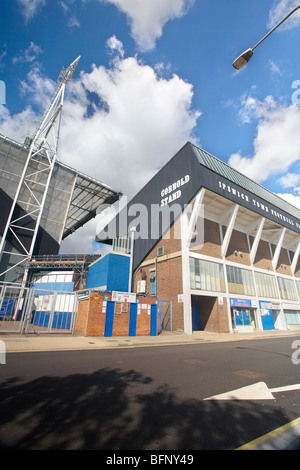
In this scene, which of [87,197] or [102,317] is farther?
[87,197]

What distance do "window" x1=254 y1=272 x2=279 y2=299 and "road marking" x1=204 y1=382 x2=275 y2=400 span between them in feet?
89.9

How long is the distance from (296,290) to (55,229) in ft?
139

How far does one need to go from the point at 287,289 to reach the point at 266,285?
6659 millimetres

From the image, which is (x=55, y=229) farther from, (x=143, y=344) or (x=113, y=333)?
(x=143, y=344)

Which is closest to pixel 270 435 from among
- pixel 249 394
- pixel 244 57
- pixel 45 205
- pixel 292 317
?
pixel 249 394

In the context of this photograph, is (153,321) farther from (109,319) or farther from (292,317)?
(292,317)

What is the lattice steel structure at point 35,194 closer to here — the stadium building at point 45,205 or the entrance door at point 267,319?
the stadium building at point 45,205

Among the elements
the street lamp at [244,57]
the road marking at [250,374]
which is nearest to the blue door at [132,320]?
the road marking at [250,374]

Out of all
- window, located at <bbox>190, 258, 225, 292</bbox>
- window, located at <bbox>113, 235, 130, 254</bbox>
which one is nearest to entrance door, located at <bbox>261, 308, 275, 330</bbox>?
window, located at <bbox>190, 258, 225, 292</bbox>

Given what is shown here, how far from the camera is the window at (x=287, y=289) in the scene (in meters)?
33.5

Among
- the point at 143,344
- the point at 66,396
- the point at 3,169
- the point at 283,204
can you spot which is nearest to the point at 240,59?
the point at 66,396

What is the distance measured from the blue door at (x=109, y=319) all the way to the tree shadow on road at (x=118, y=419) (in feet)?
35.0

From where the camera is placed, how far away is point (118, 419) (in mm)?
3154

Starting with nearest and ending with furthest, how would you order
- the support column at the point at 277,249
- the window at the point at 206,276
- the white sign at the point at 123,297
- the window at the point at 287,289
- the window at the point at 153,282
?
the white sign at the point at 123,297 → the window at the point at 206,276 → the window at the point at 153,282 → the window at the point at 287,289 → the support column at the point at 277,249
